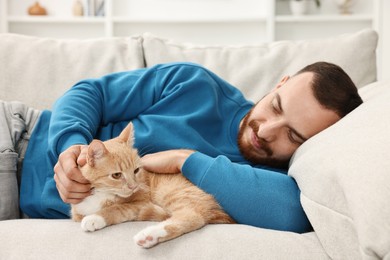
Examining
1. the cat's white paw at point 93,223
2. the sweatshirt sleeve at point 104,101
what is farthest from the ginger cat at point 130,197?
the sweatshirt sleeve at point 104,101

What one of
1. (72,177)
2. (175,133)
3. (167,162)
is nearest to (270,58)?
(175,133)

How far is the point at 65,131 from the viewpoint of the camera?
1388 mm

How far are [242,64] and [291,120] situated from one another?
58 cm

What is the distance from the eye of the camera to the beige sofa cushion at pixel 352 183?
913 millimetres

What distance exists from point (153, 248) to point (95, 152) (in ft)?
0.95

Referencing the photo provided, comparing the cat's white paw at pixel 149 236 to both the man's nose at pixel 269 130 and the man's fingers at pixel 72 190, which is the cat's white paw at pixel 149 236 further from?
the man's nose at pixel 269 130

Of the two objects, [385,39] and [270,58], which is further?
[385,39]

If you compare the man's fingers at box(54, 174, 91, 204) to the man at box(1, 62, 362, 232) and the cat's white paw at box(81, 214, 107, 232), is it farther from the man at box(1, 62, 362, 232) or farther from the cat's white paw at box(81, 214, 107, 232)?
the cat's white paw at box(81, 214, 107, 232)

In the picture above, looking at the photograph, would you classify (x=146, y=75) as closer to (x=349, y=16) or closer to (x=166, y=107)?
(x=166, y=107)

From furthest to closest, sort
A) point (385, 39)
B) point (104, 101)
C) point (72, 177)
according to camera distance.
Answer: point (385, 39) < point (104, 101) < point (72, 177)

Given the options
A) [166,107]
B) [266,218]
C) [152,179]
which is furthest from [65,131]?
[266,218]

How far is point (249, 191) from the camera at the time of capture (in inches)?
49.4

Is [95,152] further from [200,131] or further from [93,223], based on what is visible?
[200,131]

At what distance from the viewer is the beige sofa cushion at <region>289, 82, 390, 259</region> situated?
2.99ft
